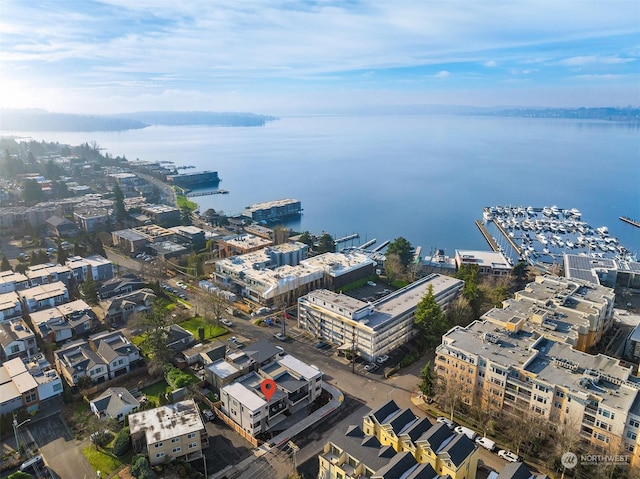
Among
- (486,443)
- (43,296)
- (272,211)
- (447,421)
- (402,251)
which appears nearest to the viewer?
(486,443)

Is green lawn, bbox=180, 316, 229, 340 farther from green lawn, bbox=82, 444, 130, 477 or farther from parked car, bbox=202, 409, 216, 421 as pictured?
green lawn, bbox=82, 444, 130, 477

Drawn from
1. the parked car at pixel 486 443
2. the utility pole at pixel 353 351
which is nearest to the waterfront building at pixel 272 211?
the utility pole at pixel 353 351

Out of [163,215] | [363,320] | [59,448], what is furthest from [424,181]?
[59,448]

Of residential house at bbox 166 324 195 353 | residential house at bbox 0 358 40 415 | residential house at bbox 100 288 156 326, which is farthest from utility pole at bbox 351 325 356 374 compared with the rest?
residential house at bbox 0 358 40 415

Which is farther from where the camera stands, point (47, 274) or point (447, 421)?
point (47, 274)

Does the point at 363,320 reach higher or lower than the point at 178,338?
higher

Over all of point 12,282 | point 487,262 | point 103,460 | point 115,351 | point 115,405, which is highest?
point 12,282

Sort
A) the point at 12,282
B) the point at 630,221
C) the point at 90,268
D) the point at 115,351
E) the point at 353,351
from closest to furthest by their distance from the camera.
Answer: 1. the point at 115,351
2. the point at 353,351
3. the point at 12,282
4. the point at 90,268
5. the point at 630,221

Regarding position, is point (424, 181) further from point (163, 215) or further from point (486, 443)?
point (486, 443)
